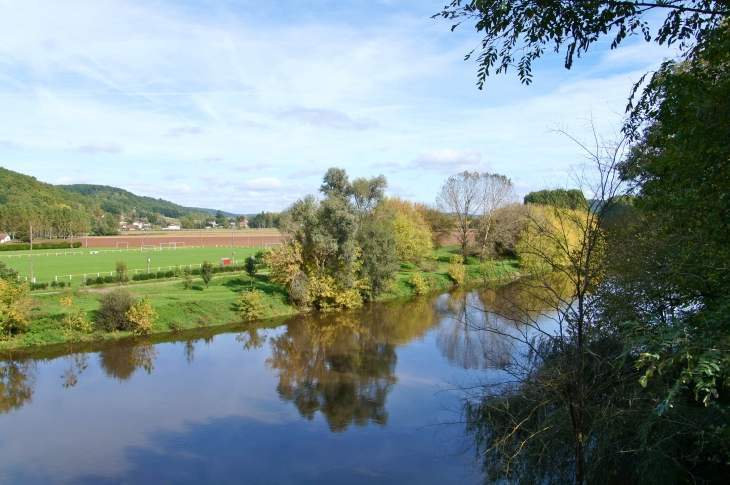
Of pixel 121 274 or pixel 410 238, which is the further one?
pixel 410 238

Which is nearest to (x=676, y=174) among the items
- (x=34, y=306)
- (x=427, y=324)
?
(x=427, y=324)

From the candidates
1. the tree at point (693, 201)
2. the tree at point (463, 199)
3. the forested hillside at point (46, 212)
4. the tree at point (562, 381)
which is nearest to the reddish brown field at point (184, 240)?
the forested hillside at point (46, 212)

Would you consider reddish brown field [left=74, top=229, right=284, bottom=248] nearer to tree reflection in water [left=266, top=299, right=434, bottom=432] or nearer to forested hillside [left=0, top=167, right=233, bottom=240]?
forested hillside [left=0, top=167, right=233, bottom=240]

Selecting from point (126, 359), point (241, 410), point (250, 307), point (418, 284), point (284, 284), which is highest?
point (284, 284)

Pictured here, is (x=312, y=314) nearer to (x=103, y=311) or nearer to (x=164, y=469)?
(x=103, y=311)

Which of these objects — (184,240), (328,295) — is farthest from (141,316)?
(184,240)

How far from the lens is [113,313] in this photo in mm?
20297

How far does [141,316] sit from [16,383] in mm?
5706

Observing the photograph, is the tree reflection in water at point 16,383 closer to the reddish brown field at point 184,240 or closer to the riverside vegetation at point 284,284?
the riverside vegetation at point 284,284

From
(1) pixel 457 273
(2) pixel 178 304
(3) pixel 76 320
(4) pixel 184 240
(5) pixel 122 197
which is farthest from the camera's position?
(5) pixel 122 197

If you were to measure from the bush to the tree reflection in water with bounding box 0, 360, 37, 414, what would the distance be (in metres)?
3.26

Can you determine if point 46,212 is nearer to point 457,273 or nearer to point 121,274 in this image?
point 121,274

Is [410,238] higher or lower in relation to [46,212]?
lower

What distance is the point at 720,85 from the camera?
5457 mm
